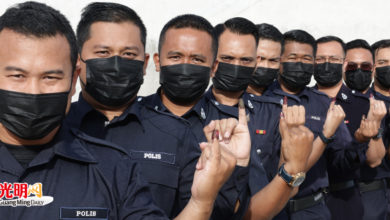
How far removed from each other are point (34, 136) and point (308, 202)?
2.52 metres

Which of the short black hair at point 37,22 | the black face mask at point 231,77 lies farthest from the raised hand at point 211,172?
the black face mask at point 231,77

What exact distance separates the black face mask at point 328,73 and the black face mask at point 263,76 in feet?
3.05

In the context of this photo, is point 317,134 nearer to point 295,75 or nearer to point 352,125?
point 295,75

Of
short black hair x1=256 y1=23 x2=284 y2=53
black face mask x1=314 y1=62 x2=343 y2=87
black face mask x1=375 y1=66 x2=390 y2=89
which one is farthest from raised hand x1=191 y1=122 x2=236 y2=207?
black face mask x1=375 y1=66 x2=390 y2=89

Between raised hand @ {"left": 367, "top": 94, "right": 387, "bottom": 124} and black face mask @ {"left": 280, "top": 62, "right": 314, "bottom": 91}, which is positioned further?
black face mask @ {"left": 280, "top": 62, "right": 314, "bottom": 91}

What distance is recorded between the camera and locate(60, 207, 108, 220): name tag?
56.9 inches

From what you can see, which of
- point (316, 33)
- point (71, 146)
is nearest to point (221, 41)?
point (71, 146)

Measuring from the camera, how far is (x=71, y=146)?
1.59 m

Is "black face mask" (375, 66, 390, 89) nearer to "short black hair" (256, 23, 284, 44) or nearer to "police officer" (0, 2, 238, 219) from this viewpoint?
"short black hair" (256, 23, 284, 44)

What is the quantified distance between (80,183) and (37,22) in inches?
24.0

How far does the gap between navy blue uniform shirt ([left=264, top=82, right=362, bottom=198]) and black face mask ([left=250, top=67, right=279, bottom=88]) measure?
105mm

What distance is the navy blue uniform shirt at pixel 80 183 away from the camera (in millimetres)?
1445

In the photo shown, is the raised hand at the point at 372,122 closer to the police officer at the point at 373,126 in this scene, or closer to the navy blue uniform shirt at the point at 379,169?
the police officer at the point at 373,126

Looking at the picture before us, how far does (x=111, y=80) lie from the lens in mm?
2379
